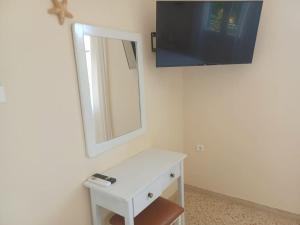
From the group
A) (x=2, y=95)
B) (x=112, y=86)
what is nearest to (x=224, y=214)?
(x=112, y=86)

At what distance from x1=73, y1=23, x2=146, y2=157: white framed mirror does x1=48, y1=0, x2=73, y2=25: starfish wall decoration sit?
0.26 ft

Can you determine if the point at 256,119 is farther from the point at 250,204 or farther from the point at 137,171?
the point at 137,171

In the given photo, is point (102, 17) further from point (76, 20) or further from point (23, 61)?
point (23, 61)

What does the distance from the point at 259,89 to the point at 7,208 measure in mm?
2061

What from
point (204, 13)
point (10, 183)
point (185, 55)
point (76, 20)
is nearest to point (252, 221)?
point (185, 55)

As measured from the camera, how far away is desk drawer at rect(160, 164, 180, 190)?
1.66 m

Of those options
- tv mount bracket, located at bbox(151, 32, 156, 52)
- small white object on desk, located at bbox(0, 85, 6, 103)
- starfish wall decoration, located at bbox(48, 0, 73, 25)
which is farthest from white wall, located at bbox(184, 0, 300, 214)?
small white object on desk, located at bbox(0, 85, 6, 103)

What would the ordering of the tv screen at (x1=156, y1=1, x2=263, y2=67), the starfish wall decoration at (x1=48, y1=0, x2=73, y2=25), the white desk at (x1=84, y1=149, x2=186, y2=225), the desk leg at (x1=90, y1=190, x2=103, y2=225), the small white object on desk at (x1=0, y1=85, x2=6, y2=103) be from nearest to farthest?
1. the small white object on desk at (x1=0, y1=85, x2=6, y2=103)
2. the starfish wall decoration at (x1=48, y1=0, x2=73, y2=25)
3. the white desk at (x1=84, y1=149, x2=186, y2=225)
4. the desk leg at (x1=90, y1=190, x2=103, y2=225)
5. the tv screen at (x1=156, y1=1, x2=263, y2=67)

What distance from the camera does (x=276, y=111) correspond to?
6.79 ft

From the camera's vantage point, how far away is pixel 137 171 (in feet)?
5.36

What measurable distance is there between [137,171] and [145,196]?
0.70ft

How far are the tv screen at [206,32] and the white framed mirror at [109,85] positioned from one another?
0.78ft

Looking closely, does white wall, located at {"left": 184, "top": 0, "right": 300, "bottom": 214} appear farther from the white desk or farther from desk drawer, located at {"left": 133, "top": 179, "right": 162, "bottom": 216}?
desk drawer, located at {"left": 133, "top": 179, "right": 162, "bottom": 216}

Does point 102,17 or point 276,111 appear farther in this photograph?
point 276,111
